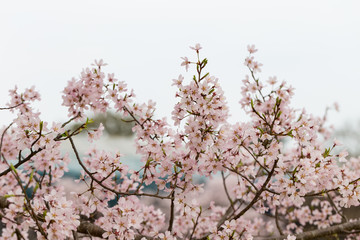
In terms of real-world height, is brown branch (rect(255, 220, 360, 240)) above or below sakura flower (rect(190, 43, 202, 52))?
below

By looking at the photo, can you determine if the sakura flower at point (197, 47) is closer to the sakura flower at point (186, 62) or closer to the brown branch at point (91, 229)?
the sakura flower at point (186, 62)

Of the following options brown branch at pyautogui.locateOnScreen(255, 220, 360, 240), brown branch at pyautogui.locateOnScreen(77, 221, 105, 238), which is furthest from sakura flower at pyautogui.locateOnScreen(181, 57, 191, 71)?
brown branch at pyautogui.locateOnScreen(255, 220, 360, 240)

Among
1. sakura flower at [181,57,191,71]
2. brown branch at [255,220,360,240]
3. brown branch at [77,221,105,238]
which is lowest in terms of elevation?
brown branch at [255,220,360,240]

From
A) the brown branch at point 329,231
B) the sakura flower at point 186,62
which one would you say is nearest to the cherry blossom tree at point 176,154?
the sakura flower at point 186,62

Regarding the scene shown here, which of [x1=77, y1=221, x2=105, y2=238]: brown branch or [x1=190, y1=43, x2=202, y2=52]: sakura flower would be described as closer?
[x1=190, y1=43, x2=202, y2=52]: sakura flower

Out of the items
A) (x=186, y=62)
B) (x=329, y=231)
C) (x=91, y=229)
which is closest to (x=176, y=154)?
(x=186, y=62)

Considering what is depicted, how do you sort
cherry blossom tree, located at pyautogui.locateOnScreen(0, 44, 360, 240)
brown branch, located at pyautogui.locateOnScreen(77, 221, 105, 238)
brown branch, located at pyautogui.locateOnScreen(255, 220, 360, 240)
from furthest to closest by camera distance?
brown branch, located at pyautogui.locateOnScreen(255, 220, 360, 240)
brown branch, located at pyautogui.locateOnScreen(77, 221, 105, 238)
cherry blossom tree, located at pyautogui.locateOnScreen(0, 44, 360, 240)

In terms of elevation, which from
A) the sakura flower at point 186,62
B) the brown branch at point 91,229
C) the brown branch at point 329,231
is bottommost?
the brown branch at point 329,231

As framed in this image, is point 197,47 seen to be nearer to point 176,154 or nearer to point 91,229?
point 176,154

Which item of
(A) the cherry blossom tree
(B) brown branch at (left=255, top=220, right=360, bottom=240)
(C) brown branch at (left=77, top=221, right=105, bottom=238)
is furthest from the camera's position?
(B) brown branch at (left=255, top=220, right=360, bottom=240)

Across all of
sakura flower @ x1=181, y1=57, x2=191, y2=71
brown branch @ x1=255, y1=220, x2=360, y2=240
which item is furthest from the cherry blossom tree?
brown branch @ x1=255, y1=220, x2=360, y2=240

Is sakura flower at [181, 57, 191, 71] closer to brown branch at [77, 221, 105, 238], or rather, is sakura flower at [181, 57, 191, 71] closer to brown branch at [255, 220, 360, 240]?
brown branch at [77, 221, 105, 238]

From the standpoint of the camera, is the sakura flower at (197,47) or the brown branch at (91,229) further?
the brown branch at (91,229)

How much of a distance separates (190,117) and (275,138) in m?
0.74
